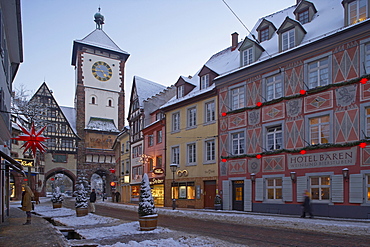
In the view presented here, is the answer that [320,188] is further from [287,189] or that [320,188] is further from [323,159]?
[287,189]

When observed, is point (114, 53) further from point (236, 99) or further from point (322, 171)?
point (322, 171)

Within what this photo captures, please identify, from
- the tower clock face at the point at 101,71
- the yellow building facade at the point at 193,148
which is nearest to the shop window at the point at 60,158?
the tower clock face at the point at 101,71

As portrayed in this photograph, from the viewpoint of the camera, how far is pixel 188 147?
3175 cm

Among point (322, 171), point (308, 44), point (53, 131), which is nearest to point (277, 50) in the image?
point (308, 44)

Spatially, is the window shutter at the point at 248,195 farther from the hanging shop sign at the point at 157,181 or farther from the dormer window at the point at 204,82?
the hanging shop sign at the point at 157,181

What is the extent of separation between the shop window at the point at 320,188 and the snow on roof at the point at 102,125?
61.9m

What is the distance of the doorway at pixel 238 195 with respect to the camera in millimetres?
25719

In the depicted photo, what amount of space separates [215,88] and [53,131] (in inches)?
2020

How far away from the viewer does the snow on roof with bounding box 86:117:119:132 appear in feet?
257

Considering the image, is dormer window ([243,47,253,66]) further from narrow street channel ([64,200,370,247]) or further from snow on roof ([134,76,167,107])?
snow on roof ([134,76,167,107])

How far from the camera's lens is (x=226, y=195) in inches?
1053

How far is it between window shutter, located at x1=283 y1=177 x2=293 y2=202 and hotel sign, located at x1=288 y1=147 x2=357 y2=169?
782 mm

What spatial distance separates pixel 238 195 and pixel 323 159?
743cm

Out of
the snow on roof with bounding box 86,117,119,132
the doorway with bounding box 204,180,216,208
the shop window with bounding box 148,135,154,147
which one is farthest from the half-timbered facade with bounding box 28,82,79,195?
the doorway with bounding box 204,180,216,208
